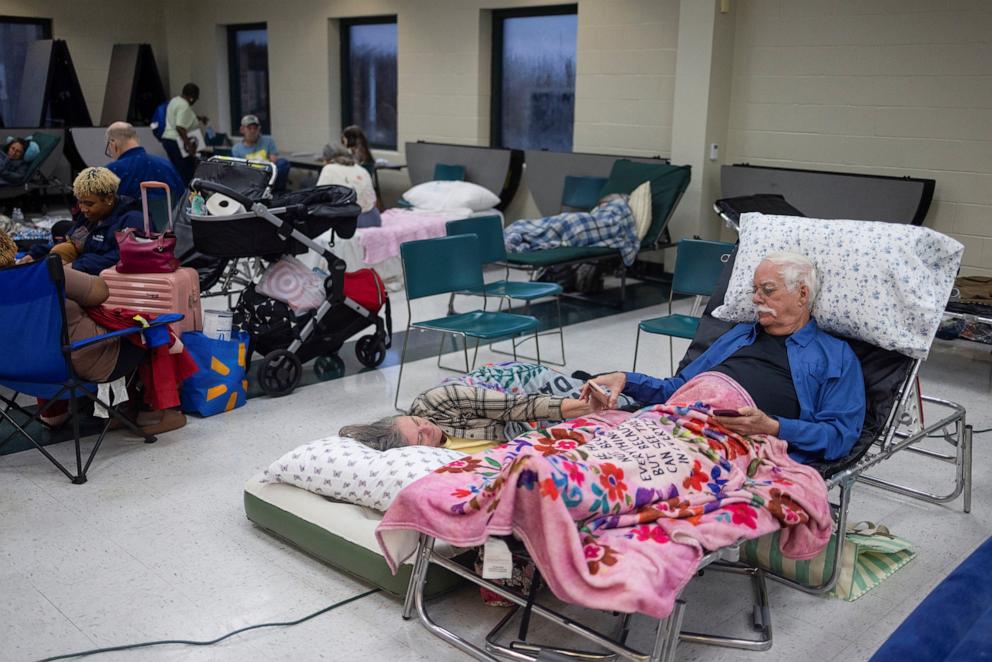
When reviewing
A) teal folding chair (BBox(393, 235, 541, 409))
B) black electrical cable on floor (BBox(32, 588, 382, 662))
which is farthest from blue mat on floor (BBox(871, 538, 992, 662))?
teal folding chair (BBox(393, 235, 541, 409))

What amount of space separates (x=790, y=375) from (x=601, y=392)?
57 centimetres

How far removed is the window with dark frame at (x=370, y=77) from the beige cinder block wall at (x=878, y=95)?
3.90 meters

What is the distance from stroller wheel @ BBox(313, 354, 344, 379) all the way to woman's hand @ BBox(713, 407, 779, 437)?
2530 mm

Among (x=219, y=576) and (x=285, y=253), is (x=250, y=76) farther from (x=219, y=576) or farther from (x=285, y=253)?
(x=219, y=576)

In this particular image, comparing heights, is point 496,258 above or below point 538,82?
below

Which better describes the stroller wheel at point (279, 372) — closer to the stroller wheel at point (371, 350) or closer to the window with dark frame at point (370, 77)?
the stroller wheel at point (371, 350)

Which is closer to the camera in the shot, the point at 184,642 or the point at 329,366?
the point at 184,642

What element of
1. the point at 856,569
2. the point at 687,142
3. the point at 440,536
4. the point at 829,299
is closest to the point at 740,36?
the point at 687,142

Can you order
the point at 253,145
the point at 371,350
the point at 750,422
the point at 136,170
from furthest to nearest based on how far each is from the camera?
the point at 253,145
the point at 136,170
the point at 371,350
the point at 750,422

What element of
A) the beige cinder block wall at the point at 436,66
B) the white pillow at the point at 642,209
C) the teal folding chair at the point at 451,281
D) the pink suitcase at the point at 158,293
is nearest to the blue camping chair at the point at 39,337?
the pink suitcase at the point at 158,293

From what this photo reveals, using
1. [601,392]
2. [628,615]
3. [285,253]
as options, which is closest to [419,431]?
[601,392]

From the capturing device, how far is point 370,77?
9.74 m

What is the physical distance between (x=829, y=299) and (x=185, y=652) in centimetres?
212

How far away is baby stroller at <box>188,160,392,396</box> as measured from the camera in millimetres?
4309
